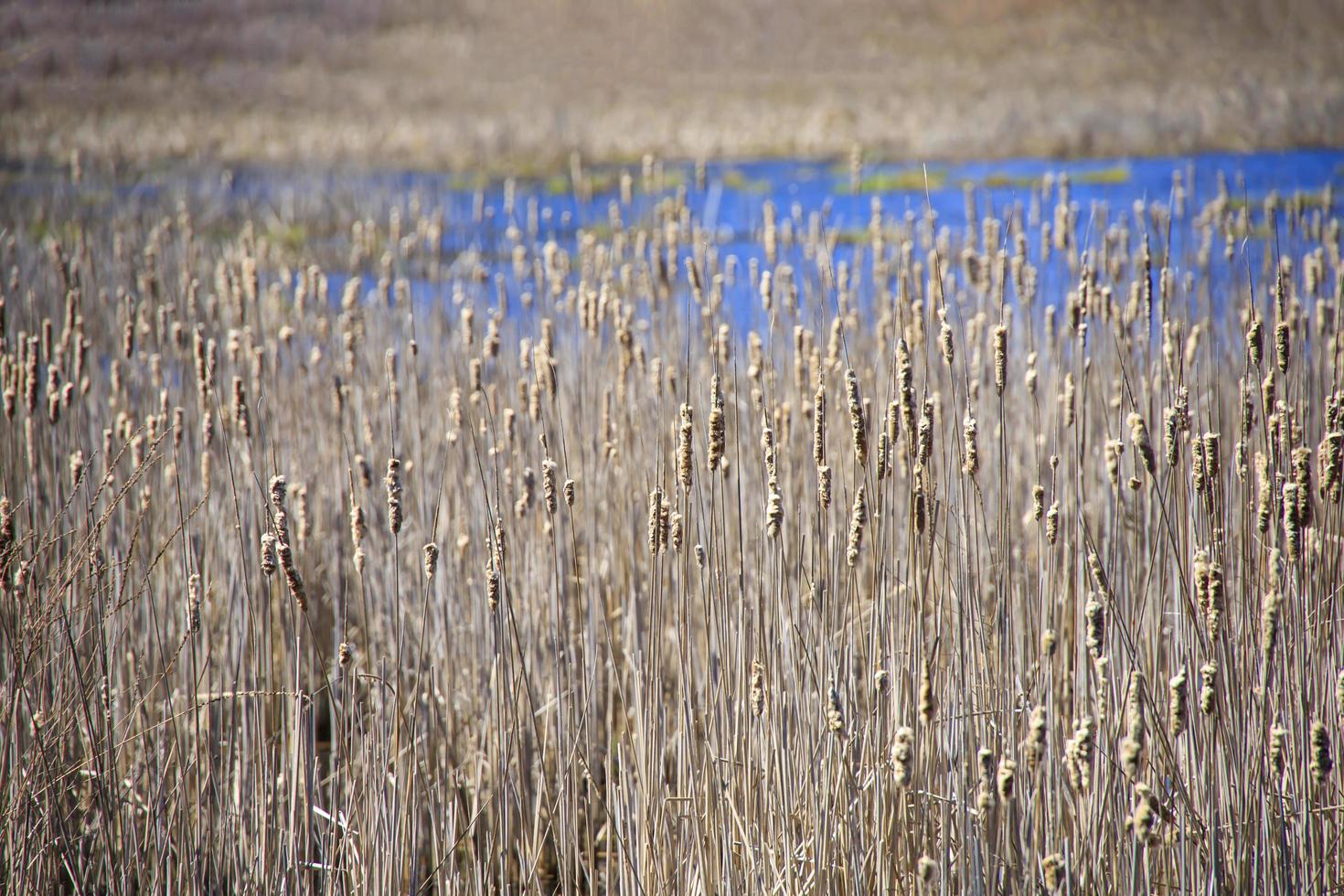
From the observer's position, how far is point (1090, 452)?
81.2 inches

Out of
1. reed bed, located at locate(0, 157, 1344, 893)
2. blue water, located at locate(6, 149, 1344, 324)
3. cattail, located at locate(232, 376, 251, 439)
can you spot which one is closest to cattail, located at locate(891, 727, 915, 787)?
reed bed, located at locate(0, 157, 1344, 893)

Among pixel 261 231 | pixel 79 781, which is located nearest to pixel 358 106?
pixel 261 231

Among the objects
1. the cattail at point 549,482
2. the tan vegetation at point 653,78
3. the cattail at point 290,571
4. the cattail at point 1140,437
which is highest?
the tan vegetation at point 653,78

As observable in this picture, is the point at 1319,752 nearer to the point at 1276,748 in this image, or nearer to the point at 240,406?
the point at 1276,748

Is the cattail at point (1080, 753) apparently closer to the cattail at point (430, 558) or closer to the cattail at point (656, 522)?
the cattail at point (656, 522)

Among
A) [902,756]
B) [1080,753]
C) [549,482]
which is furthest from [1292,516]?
[549,482]

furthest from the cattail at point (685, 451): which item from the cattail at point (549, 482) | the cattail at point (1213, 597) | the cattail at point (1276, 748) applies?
the cattail at point (1276, 748)

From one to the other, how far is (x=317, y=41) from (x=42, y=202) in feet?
13.1

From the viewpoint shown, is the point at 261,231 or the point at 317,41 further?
the point at 317,41

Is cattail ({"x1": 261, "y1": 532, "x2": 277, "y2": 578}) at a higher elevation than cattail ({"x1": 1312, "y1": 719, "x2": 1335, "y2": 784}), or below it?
higher

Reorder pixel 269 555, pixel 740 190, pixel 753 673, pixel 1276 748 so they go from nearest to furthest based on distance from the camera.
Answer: pixel 1276 748 < pixel 269 555 < pixel 753 673 < pixel 740 190

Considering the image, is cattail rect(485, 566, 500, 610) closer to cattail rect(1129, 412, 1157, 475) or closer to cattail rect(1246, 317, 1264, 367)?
cattail rect(1129, 412, 1157, 475)

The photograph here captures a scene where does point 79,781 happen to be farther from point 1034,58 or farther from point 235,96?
point 1034,58

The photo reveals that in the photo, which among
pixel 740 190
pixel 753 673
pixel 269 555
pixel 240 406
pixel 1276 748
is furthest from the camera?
pixel 740 190
